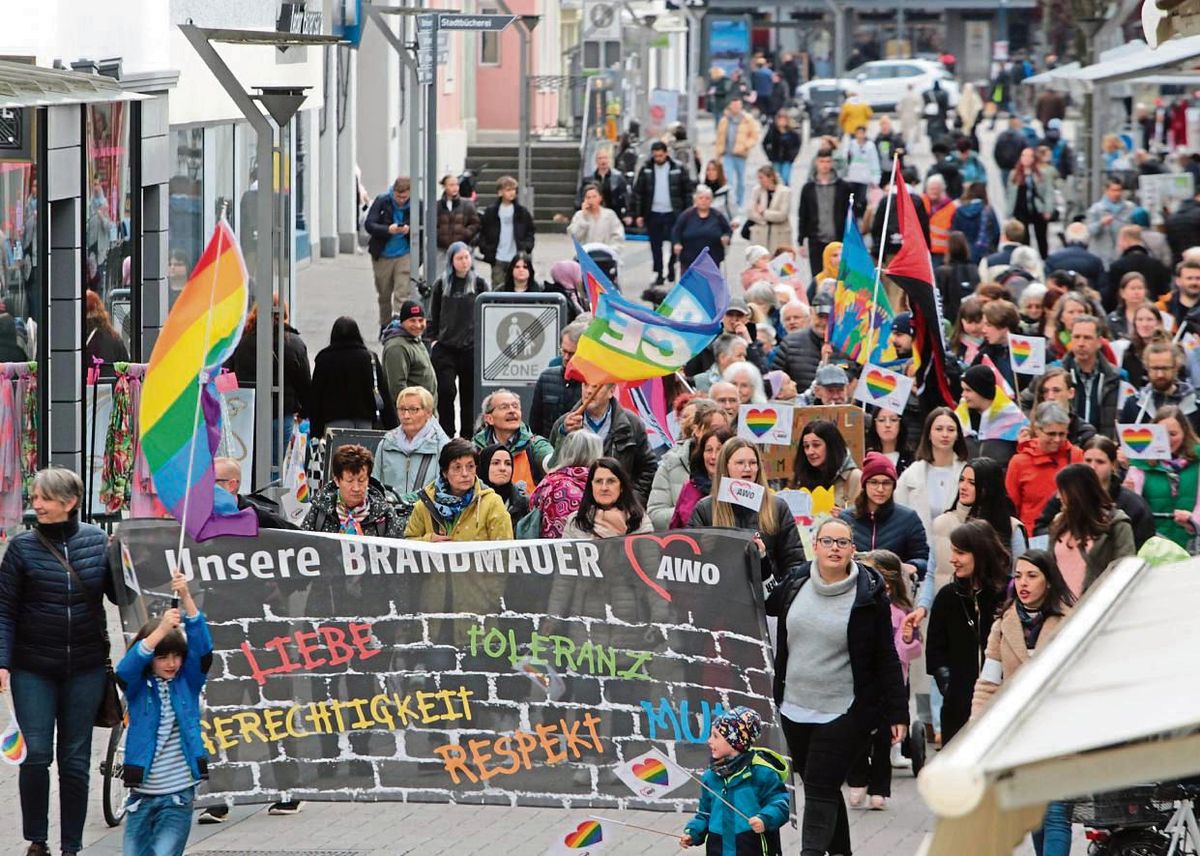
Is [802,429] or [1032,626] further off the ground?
[802,429]

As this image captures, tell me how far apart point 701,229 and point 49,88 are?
14264 millimetres

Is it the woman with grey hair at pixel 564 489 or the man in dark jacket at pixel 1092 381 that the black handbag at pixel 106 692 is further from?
the man in dark jacket at pixel 1092 381

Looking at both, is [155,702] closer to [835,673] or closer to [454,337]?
[835,673]

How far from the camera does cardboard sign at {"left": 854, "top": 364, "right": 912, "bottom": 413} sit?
1332cm

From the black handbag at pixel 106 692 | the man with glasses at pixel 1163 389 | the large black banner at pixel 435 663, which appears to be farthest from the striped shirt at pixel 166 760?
the man with glasses at pixel 1163 389

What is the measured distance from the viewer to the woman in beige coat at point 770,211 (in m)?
26.5

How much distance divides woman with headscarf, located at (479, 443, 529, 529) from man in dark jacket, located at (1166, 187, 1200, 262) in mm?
12941

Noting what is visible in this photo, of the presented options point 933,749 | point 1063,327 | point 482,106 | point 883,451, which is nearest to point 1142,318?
point 1063,327

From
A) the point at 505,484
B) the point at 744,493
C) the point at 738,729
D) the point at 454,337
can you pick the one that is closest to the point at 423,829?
the point at 744,493

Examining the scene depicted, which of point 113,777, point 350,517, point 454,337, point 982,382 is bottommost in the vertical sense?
point 113,777

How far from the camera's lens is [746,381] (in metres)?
13.6

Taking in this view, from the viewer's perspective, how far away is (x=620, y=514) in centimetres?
1006

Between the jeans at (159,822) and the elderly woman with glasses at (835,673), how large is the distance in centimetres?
228

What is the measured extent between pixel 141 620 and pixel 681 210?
21.0 m
